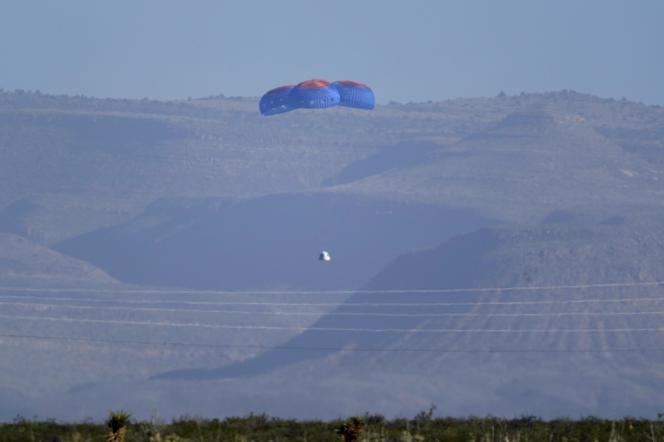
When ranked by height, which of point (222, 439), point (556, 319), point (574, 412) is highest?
point (556, 319)

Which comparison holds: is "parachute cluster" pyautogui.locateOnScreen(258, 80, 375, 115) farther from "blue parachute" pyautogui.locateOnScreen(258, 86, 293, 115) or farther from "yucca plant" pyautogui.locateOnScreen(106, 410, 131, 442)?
"yucca plant" pyautogui.locateOnScreen(106, 410, 131, 442)

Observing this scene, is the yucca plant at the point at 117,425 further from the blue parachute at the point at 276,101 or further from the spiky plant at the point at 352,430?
the blue parachute at the point at 276,101

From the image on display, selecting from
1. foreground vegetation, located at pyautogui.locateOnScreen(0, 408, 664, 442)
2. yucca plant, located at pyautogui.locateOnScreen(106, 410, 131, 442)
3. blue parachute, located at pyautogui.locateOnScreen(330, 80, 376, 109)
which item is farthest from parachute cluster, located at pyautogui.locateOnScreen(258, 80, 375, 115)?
yucca plant, located at pyautogui.locateOnScreen(106, 410, 131, 442)

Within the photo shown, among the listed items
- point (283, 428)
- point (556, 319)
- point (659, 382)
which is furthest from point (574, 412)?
point (283, 428)

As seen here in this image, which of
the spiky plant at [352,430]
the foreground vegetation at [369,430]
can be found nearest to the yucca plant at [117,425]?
the spiky plant at [352,430]

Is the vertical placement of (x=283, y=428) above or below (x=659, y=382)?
below

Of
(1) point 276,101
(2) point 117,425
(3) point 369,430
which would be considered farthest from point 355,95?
(2) point 117,425

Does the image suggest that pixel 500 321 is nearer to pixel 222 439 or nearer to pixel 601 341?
pixel 601 341
